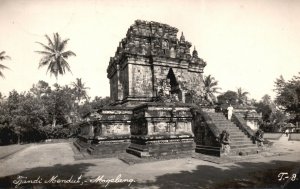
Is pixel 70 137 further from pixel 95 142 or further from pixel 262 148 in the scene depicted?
pixel 262 148

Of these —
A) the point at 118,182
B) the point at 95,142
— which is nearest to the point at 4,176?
the point at 118,182

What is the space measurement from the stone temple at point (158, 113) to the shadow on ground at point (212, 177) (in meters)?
2.82

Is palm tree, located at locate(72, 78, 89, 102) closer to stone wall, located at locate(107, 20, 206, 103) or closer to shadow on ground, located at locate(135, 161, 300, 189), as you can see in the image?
stone wall, located at locate(107, 20, 206, 103)

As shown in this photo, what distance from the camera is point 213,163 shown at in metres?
10.0

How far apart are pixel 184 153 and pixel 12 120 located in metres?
25.3

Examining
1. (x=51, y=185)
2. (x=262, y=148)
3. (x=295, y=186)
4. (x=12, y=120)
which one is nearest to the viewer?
(x=295, y=186)

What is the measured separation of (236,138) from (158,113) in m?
5.23

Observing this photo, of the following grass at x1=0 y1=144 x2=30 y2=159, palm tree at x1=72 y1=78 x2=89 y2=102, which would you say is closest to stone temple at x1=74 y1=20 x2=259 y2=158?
grass at x1=0 y1=144 x2=30 y2=159

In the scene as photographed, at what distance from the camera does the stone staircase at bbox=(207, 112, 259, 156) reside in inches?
486

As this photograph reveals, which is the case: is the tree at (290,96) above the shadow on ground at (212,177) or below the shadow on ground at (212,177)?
above

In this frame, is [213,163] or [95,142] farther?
[95,142]

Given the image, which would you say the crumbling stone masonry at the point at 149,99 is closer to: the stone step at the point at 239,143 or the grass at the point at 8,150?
the stone step at the point at 239,143

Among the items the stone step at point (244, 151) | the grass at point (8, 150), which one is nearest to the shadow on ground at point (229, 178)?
the stone step at point (244, 151)

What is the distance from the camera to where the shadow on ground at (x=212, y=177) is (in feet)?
21.8
